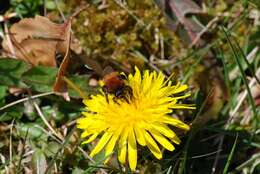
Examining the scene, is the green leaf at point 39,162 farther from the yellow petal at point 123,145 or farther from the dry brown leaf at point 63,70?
the yellow petal at point 123,145

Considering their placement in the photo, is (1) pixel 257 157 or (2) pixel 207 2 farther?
(2) pixel 207 2

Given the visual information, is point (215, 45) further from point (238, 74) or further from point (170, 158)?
point (170, 158)

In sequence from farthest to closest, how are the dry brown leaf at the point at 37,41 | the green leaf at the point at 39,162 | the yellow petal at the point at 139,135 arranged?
the dry brown leaf at the point at 37,41, the green leaf at the point at 39,162, the yellow petal at the point at 139,135

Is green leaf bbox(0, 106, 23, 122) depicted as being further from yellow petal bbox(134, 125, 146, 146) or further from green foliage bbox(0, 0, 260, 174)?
yellow petal bbox(134, 125, 146, 146)

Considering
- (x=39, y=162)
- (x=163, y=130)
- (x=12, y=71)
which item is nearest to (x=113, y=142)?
(x=163, y=130)

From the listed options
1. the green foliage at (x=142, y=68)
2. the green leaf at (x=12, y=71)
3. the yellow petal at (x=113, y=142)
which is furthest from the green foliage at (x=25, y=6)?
the yellow petal at (x=113, y=142)

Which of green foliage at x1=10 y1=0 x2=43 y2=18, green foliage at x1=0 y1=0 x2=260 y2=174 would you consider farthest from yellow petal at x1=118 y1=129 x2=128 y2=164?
green foliage at x1=10 y1=0 x2=43 y2=18

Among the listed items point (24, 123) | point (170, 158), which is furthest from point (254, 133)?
point (24, 123)
